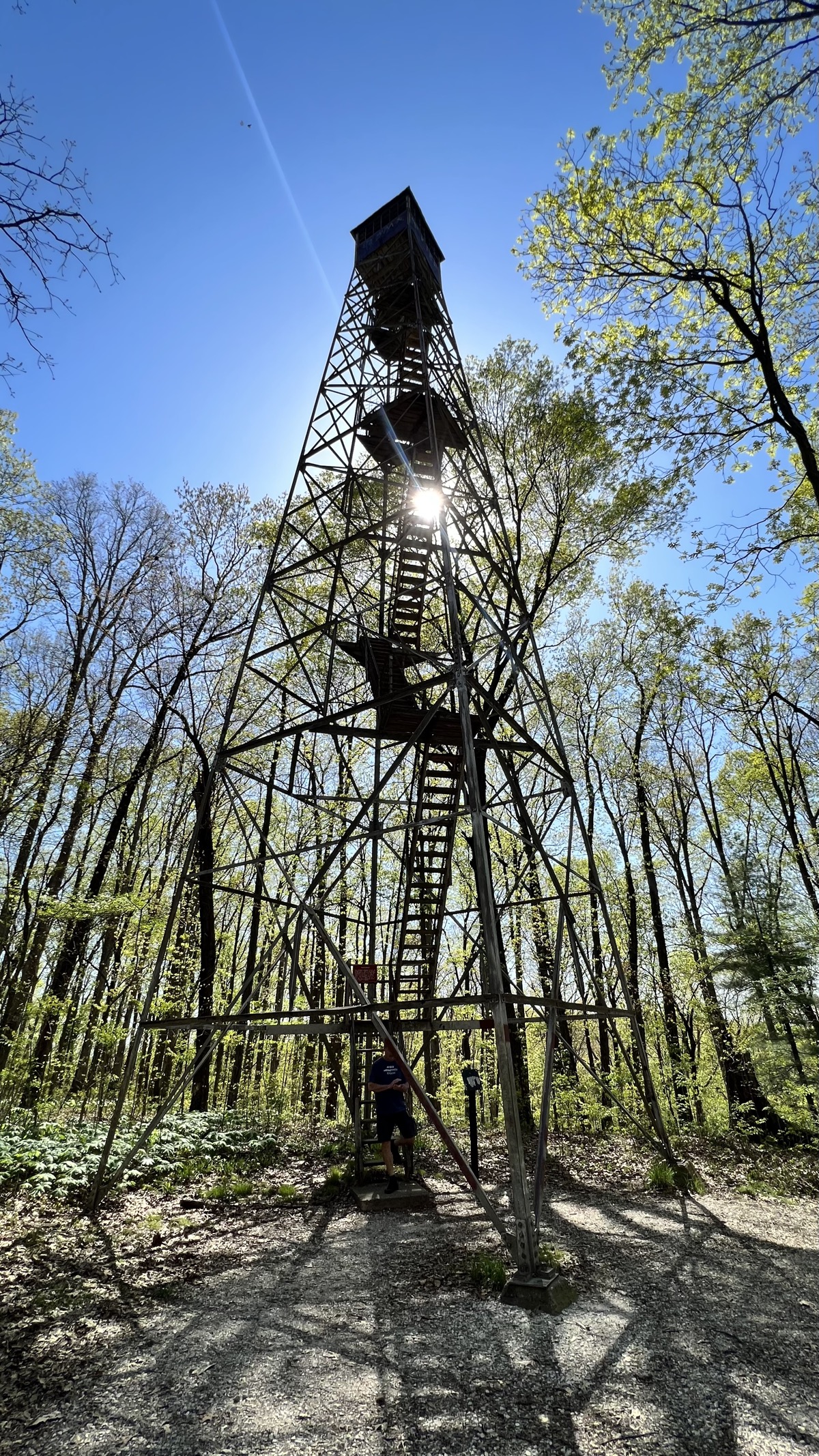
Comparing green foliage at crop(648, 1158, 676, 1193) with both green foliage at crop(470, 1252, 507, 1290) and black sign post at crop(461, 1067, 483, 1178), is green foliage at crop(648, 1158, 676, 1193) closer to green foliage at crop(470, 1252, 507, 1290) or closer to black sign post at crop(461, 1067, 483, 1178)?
black sign post at crop(461, 1067, 483, 1178)

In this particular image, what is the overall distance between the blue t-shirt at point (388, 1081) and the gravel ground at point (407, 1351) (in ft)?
4.64

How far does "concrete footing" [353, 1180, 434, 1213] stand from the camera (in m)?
8.49

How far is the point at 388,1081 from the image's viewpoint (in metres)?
8.52

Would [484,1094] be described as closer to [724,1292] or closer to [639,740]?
[639,740]

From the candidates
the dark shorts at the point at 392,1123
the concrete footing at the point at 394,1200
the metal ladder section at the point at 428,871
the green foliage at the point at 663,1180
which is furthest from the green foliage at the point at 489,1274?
the green foliage at the point at 663,1180

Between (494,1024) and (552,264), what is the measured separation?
10.7 metres

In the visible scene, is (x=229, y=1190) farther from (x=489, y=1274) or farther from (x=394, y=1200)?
(x=489, y=1274)

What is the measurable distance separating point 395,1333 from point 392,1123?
389 cm

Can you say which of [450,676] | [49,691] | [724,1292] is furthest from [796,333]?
[49,691]

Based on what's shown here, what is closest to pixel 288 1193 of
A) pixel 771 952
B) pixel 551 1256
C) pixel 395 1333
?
pixel 551 1256

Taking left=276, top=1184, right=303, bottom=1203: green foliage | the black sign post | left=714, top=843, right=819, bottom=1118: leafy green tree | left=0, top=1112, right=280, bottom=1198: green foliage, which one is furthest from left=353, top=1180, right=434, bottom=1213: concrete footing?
left=714, top=843, right=819, bottom=1118: leafy green tree

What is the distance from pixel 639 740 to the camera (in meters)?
21.4

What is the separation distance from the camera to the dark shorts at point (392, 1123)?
8492 millimetres

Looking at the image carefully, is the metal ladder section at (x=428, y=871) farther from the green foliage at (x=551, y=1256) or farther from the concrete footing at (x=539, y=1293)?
the concrete footing at (x=539, y=1293)
